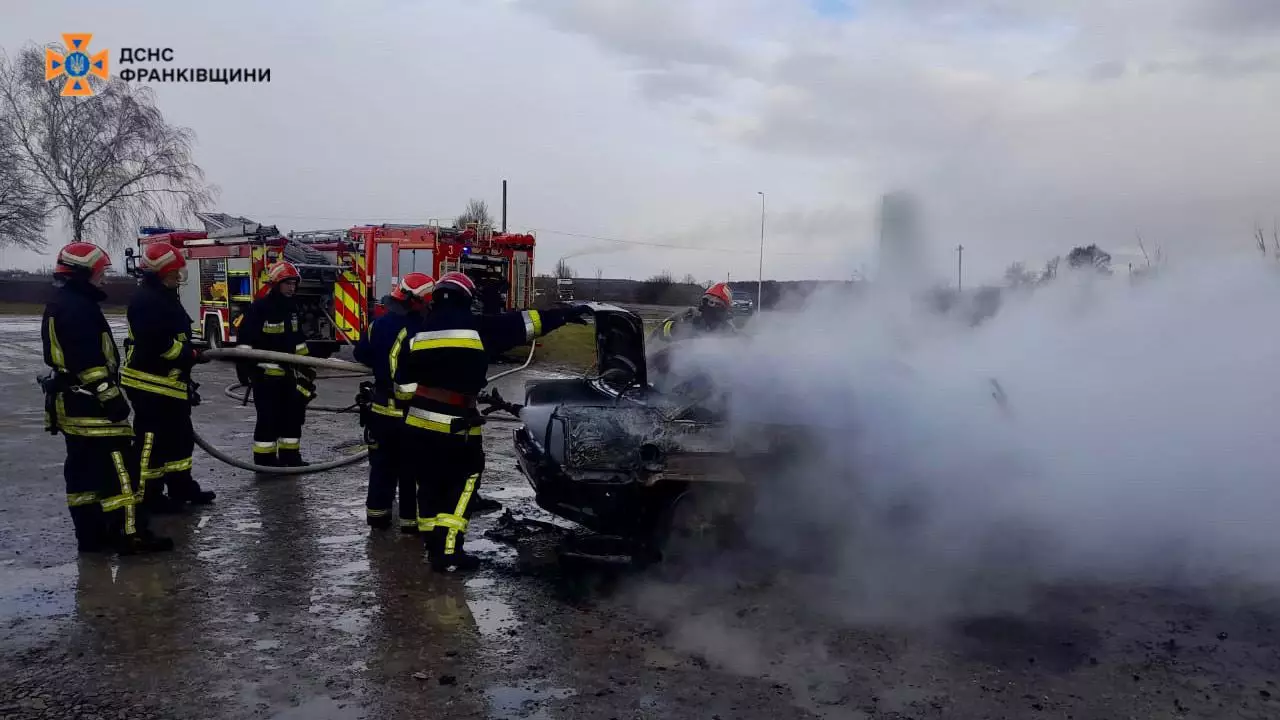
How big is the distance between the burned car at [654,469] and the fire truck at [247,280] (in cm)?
1230

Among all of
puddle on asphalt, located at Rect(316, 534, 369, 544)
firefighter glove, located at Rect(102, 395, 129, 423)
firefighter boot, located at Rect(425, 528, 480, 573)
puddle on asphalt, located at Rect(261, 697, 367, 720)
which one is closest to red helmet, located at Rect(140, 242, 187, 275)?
firefighter glove, located at Rect(102, 395, 129, 423)

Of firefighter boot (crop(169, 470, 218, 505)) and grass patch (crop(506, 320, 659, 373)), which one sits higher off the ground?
grass patch (crop(506, 320, 659, 373))

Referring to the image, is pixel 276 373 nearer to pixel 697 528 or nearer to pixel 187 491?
pixel 187 491

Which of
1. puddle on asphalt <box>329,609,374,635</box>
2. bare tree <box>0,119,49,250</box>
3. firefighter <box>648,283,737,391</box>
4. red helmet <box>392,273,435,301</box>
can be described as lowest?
puddle on asphalt <box>329,609,374,635</box>

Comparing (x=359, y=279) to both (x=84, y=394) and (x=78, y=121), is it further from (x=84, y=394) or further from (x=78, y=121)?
(x=78, y=121)

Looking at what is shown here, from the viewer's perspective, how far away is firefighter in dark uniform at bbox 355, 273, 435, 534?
6082 millimetres

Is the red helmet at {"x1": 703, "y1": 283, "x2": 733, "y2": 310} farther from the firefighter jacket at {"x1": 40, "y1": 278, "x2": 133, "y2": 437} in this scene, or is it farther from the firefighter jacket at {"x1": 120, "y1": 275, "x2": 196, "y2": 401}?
the firefighter jacket at {"x1": 40, "y1": 278, "x2": 133, "y2": 437}

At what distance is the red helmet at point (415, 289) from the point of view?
6414 millimetres

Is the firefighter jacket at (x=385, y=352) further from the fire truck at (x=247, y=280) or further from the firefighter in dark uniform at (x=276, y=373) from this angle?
the fire truck at (x=247, y=280)

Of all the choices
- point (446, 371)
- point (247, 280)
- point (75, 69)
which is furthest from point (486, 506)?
point (75, 69)

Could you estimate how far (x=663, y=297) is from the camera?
51.3 meters

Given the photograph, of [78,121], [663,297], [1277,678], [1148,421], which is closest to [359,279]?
[1148,421]

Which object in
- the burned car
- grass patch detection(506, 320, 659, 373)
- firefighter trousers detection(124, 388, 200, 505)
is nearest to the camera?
the burned car

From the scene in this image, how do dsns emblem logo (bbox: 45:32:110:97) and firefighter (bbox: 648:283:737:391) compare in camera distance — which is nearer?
firefighter (bbox: 648:283:737:391)
